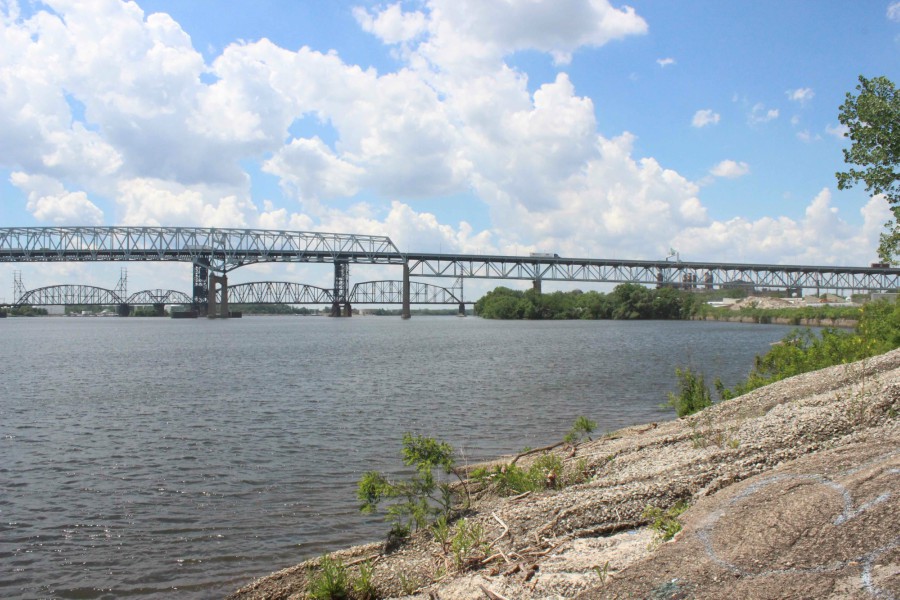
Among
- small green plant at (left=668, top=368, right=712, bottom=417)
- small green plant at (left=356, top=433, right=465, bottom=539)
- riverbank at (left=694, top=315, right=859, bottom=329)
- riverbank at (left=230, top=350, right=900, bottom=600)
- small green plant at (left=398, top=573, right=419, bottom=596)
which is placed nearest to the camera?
riverbank at (left=230, top=350, right=900, bottom=600)

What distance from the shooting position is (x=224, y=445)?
663 inches

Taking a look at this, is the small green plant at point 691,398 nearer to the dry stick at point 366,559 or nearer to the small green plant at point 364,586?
the dry stick at point 366,559

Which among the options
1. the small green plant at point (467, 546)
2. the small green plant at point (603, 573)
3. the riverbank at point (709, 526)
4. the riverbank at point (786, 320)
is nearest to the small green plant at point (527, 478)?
the riverbank at point (709, 526)

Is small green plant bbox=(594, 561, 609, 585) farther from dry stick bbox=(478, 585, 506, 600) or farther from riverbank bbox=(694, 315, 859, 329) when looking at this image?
riverbank bbox=(694, 315, 859, 329)

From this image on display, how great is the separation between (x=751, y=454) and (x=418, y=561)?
438 centimetres

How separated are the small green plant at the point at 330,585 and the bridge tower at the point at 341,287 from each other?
6409 inches

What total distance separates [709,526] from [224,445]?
13728mm

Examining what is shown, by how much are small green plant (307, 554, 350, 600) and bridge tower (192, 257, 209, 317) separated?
157892 mm

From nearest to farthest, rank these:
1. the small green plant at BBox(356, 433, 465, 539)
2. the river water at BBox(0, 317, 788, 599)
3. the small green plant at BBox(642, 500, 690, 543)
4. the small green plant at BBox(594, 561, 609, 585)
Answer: the small green plant at BBox(594, 561, 609, 585) < the small green plant at BBox(642, 500, 690, 543) < the small green plant at BBox(356, 433, 465, 539) < the river water at BBox(0, 317, 788, 599)

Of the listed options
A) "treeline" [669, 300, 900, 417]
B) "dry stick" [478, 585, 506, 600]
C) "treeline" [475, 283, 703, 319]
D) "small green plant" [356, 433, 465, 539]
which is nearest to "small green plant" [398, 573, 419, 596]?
"dry stick" [478, 585, 506, 600]

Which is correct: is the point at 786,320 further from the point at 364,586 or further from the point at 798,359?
the point at 364,586

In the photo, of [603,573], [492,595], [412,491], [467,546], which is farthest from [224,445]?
[603,573]

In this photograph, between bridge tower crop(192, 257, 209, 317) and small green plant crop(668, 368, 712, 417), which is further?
bridge tower crop(192, 257, 209, 317)

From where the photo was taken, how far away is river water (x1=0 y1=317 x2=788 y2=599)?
9.67 metres
